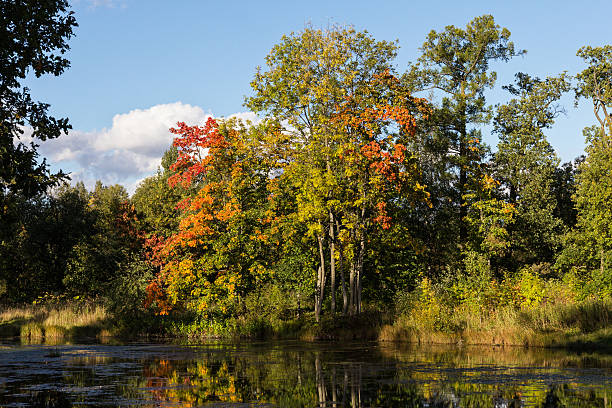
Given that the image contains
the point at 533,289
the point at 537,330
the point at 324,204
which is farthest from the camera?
the point at 324,204

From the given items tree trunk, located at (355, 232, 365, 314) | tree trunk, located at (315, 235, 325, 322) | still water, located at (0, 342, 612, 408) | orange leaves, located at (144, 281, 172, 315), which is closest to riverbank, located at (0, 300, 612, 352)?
tree trunk, located at (315, 235, 325, 322)

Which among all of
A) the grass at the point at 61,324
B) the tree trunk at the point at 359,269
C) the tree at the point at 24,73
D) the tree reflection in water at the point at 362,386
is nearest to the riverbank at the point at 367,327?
the grass at the point at 61,324

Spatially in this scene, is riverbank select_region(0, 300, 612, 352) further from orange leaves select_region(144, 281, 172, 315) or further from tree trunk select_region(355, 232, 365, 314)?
tree trunk select_region(355, 232, 365, 314)

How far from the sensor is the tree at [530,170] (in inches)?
1753

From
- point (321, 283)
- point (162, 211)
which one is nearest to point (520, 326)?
point (321, 283)

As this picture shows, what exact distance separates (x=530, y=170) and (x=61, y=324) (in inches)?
1264

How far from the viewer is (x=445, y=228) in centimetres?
4403

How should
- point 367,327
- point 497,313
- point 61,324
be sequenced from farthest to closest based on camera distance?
point 61,324 → point 367,327 → point 497,313

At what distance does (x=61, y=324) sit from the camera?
39188mm

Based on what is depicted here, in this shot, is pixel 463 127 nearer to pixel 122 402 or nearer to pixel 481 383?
pixel 481 383

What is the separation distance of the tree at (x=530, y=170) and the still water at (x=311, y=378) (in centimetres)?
2195

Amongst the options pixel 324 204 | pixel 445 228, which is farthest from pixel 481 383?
pixel 445 228

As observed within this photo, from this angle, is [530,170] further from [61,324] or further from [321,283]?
[61,324]

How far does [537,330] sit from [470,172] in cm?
2001
